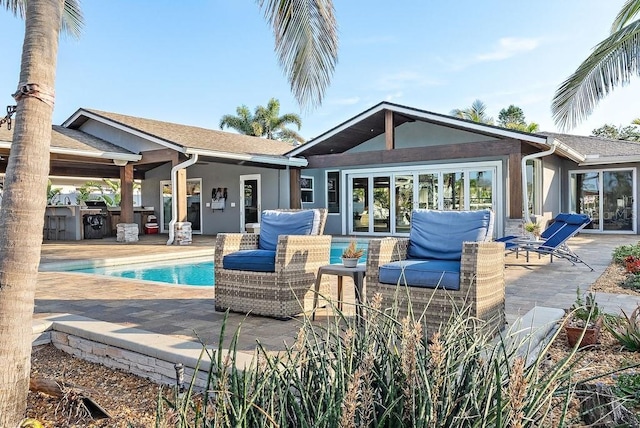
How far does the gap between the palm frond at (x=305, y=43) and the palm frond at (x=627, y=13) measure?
5541mm

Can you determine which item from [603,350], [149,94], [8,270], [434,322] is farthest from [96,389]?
[149,94]

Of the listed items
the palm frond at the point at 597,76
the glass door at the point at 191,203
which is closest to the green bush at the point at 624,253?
the palm frond at the point at 597,76

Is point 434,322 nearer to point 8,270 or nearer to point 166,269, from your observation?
point 8,270

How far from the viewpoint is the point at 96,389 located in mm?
2857

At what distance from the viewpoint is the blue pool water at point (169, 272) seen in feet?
25.9

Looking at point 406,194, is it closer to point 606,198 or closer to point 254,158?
point 254,158

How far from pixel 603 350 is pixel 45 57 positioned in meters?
3.77

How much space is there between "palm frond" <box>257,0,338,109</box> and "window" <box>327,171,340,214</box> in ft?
37.3

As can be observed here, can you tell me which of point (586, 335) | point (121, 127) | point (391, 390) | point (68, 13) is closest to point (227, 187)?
point (121, 127)

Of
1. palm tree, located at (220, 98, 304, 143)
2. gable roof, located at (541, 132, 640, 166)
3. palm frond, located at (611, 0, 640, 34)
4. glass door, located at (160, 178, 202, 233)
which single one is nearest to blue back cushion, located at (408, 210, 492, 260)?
palm frond, located at (611, 0, 640, 34)

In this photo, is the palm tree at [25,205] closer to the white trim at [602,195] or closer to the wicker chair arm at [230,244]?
the wicker chair arm at [230,244]

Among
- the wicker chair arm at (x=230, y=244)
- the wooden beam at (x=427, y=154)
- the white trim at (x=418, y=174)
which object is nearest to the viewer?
the wicker chair arm at (x=230, y=244)

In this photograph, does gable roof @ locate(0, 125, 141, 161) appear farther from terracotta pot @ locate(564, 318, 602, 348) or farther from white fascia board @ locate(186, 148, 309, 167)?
terracotta pot @ locate(564, 318, 602, 348)

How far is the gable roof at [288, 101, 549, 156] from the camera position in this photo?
11.5m
